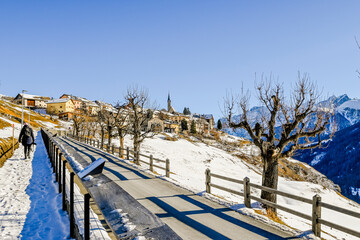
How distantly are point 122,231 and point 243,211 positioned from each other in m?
6.76

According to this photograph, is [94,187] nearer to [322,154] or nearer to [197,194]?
[197,194]

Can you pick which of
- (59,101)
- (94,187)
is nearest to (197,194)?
(94,187)

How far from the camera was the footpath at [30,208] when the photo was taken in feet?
17.4

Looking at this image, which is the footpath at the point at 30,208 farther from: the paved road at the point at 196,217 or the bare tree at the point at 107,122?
the bare tree at the point at 107,122

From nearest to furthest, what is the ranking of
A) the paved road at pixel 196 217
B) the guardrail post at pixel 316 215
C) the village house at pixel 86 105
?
the paved road at pixel 196 217 → the guardrail post at pixel 316 215 → the village house at pixel 86 105

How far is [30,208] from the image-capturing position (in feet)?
22.2

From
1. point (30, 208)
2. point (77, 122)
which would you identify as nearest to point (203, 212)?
point (30, 208)

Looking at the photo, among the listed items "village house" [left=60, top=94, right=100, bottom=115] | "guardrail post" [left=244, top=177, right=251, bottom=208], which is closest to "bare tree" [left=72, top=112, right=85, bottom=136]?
"village house" [left=60, top=94, right=100, bottom=115]

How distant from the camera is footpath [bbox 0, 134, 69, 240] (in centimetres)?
530

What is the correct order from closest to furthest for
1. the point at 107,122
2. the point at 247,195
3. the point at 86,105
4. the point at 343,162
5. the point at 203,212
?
the point at 203,212 < the point at 247,195 < the point at 107,122 < the point at 86,105 < the point at 343,162

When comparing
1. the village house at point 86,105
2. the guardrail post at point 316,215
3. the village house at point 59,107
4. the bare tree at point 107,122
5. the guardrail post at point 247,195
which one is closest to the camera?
the guardrail post at point 316,215

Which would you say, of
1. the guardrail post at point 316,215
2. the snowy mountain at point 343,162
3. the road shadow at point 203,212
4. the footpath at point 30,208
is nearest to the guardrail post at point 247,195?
the road shadow at point 203,212

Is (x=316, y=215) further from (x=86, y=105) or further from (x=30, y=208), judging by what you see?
(x=86, y=105)

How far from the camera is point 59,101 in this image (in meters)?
118
